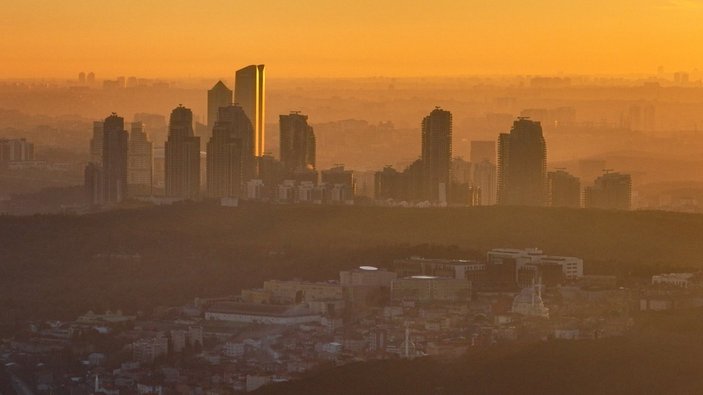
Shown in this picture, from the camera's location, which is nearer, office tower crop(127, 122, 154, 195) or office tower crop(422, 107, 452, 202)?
office tower crop(422, 107, 452, 202)

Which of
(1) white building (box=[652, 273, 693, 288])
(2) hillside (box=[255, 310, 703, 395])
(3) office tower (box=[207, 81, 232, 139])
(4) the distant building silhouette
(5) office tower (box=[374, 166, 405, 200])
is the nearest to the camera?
(2) hillside (box=[255, 310, 703, 395])

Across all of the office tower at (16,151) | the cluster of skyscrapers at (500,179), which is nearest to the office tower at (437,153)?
the cluster of skyscrapers at (500,179)

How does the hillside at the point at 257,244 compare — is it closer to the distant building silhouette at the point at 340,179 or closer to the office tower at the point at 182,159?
the distant building silhouette at the point at 340,179

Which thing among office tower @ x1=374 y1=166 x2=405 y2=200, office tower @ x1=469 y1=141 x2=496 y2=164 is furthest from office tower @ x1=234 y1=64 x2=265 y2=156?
office tower @ x1=374 y1=166 x2=405 y2=200

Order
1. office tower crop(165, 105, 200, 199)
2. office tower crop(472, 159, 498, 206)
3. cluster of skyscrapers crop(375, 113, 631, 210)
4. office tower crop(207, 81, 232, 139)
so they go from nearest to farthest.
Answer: cluster of skyscrapers crop(375, 113, 631, 210) < office tower crop(472, 159, 498, 206) < office tower crop(165, 105, 200, 199) < office tower crop(207, 81, 232, 139)

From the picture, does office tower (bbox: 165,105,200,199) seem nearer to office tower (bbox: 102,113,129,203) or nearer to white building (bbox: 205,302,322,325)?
office tower (bbox: 102,113,129,203)

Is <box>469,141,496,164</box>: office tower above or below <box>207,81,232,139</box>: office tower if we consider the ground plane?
below

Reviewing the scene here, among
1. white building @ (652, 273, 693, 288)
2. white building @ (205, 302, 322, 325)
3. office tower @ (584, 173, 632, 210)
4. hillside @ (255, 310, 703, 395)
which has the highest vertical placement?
office tower @ (584, 173, 632, 210)

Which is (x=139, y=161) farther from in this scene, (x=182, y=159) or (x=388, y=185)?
(x=388, y=185)

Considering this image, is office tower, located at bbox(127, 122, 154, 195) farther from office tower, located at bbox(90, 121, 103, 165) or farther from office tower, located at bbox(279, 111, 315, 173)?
office tower, located at bbox(279, 111, 315, 173)
